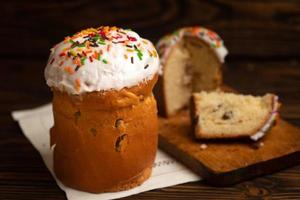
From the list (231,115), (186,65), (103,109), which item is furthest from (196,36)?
(103,109)

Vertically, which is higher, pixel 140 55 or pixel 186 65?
pixel 140 55

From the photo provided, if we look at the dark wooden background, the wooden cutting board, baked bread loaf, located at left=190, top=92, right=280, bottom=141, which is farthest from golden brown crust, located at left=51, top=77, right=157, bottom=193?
the dark wooden background

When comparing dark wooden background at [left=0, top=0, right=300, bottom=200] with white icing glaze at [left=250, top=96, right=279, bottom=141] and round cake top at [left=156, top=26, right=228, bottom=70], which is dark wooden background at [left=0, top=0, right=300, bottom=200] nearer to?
round cake top at [left=156, top=26, right=228, bottom=70]

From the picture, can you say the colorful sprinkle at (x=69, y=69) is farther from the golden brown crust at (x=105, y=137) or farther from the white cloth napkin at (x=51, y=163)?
the white cloth napkin at (x=51, y=163)

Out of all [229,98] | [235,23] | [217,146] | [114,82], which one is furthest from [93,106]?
[235,23]

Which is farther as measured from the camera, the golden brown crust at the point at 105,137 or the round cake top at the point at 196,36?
the round cake top at the point at 196,36

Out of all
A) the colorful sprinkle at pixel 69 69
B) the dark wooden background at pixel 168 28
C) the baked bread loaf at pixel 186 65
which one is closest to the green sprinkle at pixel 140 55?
the colorful sprinkle at pixel 69 69

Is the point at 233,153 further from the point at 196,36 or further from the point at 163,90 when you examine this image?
the point at 196,36
